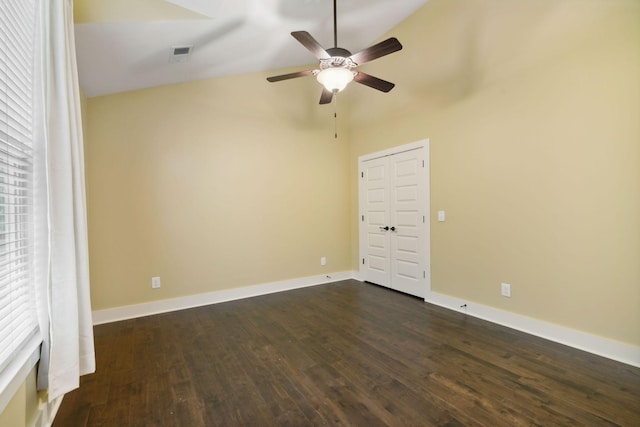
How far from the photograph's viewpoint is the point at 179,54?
2945mm

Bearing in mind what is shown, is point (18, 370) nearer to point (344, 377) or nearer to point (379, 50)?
point (344, 377)

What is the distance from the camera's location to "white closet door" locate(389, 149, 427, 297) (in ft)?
12.7

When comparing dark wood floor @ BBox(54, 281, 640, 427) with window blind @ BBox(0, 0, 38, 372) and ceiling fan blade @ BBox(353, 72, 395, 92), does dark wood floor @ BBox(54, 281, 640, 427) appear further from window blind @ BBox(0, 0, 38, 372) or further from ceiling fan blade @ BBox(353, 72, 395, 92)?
ceiling fan blade @ BBox(353, 72, 395, 92)

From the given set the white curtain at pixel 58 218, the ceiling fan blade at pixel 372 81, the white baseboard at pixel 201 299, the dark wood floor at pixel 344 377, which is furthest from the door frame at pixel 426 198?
the white curtain at pixel 58 218

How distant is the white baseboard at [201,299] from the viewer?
3368 mm

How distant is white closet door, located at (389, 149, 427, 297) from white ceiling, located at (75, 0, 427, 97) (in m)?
1.76

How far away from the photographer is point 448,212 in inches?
140

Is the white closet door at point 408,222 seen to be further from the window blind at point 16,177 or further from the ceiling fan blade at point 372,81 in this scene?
the window blind at point 16,177

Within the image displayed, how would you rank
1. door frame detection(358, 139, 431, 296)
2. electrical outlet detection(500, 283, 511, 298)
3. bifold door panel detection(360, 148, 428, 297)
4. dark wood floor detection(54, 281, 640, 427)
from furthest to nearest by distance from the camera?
bifold door panel detection(360, 148, 428, 297)
door frame detection(358, 139, 431, 296)
electrical outlet detection(500, 283, 511, 298)
dark wood floor detection(54, 281, 640, 427)

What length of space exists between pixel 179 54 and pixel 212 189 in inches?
63.0

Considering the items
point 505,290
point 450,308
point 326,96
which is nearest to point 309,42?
point 326,96

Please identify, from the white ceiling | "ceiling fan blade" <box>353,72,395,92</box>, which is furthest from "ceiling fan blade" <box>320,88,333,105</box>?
the white ceiling

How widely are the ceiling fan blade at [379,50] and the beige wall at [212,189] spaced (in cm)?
214

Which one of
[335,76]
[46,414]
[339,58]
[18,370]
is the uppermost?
[339,58]
